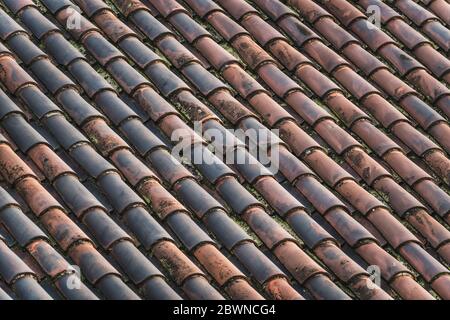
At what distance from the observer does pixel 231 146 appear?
26.9ft

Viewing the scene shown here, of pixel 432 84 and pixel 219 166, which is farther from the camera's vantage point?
pixel 432 84

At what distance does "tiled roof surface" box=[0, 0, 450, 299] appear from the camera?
7.36 m

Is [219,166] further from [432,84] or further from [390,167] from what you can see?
[432,84]

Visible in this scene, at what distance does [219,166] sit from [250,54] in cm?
143

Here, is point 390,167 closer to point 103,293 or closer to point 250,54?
point 250,54

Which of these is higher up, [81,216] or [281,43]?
[281,43]

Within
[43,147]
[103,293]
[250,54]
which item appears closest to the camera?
[103,293]

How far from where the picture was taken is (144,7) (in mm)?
9188

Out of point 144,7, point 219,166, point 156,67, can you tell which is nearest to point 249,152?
point 219,166

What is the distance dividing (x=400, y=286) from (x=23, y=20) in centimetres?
372

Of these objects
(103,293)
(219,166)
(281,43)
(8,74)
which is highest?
(281,43)

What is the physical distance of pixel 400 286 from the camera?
755cm

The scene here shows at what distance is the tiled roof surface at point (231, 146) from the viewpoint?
7363 millimetres

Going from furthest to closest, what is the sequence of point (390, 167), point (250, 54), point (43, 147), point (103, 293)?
1. point (250, 54)
2. point (390, 167)
3. point (43, 147)
4. point (103, 293)
